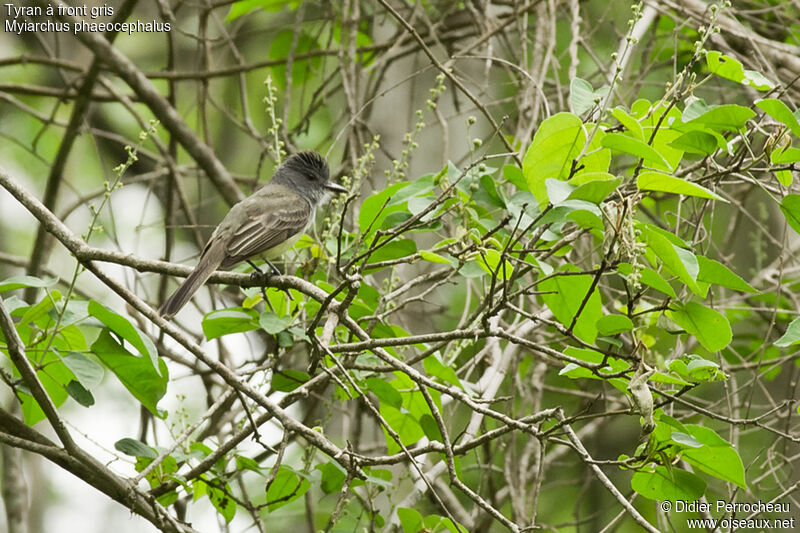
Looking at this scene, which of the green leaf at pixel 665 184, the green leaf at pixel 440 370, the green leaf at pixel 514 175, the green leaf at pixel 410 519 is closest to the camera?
the green leaf at pixel 665 184

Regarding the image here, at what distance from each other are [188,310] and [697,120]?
208 inches

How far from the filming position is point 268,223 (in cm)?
463

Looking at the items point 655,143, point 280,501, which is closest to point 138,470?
point 280,501

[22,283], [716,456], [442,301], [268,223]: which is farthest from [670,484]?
[442,301]

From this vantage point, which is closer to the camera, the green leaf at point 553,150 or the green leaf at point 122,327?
the green leaf at point 553,150

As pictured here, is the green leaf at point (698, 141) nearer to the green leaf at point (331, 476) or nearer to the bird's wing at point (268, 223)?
the green leaf at point (331, 476)

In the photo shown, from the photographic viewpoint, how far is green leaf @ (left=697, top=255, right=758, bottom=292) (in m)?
2.36

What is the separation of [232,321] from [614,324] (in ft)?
5.05

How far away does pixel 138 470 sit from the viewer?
3439mm

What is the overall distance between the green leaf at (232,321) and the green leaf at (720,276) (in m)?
1.65

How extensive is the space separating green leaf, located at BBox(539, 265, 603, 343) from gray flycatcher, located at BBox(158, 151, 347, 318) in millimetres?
1619

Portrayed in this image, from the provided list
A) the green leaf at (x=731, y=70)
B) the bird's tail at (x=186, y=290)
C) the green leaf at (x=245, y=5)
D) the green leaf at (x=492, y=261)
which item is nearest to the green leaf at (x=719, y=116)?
the green leaf at (x=731, y=70)

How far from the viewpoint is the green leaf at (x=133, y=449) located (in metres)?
3.22

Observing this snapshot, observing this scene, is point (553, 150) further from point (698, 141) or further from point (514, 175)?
point (698, 141)
